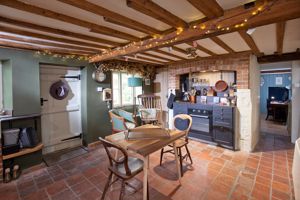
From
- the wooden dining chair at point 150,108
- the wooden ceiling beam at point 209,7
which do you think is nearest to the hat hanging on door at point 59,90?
the wooden dining chair at point 150,108

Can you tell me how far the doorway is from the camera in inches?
202

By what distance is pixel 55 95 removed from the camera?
11.6 feet

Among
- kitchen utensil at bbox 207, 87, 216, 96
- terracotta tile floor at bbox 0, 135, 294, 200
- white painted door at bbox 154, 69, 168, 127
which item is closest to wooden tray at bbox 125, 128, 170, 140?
terracotta tile floor at bbox 0, 135, 294, 200

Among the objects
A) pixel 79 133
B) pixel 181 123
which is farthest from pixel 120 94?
pixel 181 123

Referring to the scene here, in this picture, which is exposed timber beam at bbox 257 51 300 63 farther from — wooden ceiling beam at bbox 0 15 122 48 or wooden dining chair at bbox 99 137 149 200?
wooden dining chair at bbox 99 137 149 200

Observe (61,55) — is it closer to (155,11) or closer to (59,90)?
(59,90)

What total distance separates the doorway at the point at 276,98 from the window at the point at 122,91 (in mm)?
4241

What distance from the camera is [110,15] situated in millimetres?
1606

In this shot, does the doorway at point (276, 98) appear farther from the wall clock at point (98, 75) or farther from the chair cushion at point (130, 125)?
the wall clock at point (98, 75)

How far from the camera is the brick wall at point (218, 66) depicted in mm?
3427

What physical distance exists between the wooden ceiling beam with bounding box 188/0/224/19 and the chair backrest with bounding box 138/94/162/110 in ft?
10.9

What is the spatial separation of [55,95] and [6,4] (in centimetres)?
247

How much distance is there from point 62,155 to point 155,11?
3449mm

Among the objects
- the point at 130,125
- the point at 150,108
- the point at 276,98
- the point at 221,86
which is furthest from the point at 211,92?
the point at 276,98
